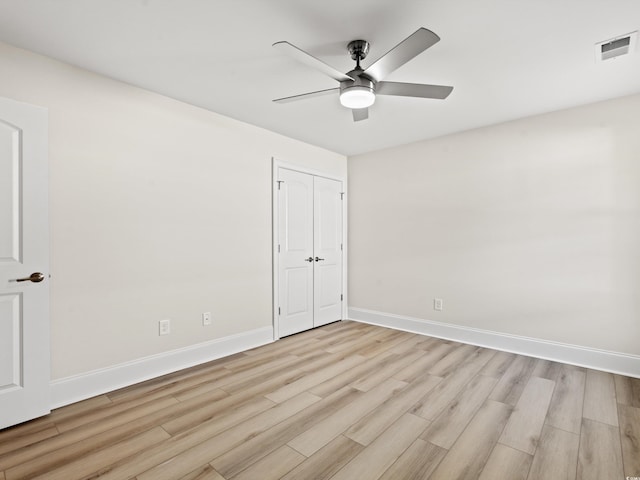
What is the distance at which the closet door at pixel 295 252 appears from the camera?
12.8 feet

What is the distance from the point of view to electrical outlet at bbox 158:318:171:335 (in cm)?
281

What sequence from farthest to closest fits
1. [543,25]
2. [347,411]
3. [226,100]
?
[226,100], [347,411], [543,25]

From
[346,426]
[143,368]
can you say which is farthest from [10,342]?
[346,426]

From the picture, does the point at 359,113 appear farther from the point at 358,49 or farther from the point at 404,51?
the point at 404,51

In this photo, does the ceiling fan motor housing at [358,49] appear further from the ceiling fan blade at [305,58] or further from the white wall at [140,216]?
the white wall at [140,216]

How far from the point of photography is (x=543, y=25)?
6.19 ft

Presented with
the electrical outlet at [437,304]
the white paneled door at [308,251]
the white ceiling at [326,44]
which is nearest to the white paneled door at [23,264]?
the white ceiling at [326,44]

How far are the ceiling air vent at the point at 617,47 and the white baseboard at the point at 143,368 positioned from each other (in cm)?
377

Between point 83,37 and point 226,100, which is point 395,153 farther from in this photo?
point 83,37

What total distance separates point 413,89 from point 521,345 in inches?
113

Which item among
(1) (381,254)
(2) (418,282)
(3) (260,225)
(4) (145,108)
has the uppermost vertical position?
(4) (145,108)

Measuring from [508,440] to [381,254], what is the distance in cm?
281

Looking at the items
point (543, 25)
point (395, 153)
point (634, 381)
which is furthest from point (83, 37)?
point (634, 381)

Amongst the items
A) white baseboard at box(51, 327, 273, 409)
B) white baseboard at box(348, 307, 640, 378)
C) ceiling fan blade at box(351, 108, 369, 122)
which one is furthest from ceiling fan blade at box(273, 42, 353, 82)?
white baseboard at box(348, 307, 640, 378)
